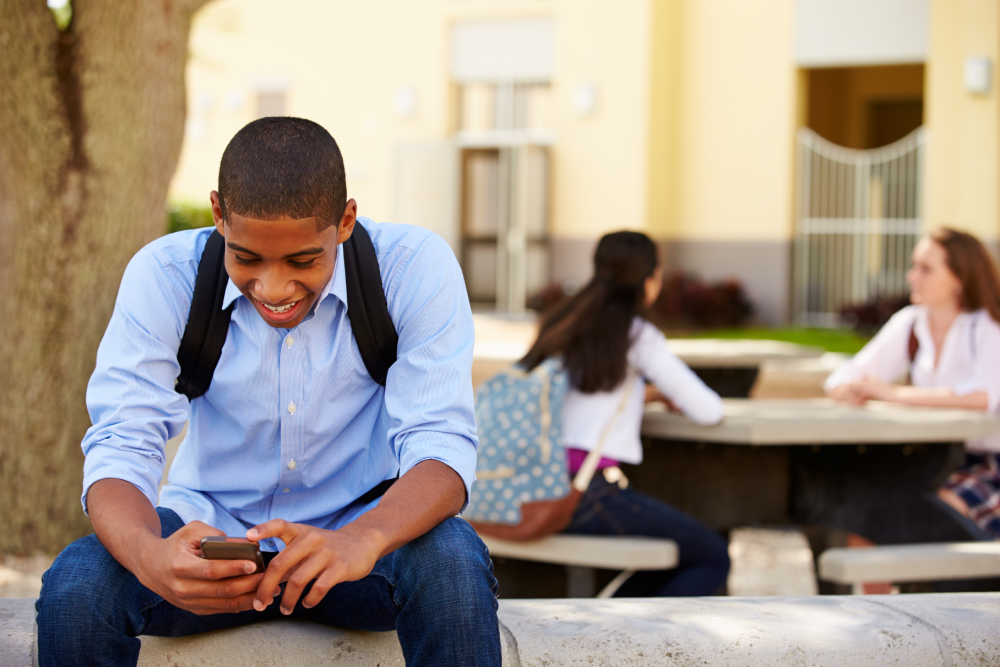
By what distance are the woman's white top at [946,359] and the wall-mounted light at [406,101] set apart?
454 inches

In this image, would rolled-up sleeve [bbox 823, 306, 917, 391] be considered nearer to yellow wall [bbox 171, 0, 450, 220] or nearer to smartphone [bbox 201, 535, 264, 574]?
smartphone [bbox 201, 535, 264, 574]

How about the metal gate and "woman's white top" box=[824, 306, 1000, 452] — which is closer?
"woman's white top" box=[824, 306, 1000, 452]

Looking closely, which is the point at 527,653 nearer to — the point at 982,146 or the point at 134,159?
the point at 134,159

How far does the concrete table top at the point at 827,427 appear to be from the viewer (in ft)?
12.4

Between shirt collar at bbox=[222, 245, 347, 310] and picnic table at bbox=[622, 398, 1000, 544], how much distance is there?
6.60 ft

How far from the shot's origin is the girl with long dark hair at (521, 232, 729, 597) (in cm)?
371

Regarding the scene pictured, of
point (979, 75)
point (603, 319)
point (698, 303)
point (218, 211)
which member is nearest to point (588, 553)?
point (603, 319)

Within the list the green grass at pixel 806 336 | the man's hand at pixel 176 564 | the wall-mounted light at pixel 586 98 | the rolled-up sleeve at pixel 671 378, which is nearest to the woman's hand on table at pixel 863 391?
the rolled-up sleeve at pixel 671 378

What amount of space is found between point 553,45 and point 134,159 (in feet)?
36.7

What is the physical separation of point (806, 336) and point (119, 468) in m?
10.9

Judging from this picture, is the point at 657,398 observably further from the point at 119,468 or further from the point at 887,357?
the point at 119,468

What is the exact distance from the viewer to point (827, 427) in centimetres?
Answer: 381

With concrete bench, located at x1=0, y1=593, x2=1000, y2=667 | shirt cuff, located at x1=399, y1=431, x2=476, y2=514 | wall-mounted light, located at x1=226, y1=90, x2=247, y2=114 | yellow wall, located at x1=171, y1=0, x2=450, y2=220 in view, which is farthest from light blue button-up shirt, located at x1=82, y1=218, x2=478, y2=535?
wall-mounted light, located at x1=226, y1=90, x2=247, y2=114

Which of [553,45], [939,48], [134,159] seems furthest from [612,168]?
[134,159]
